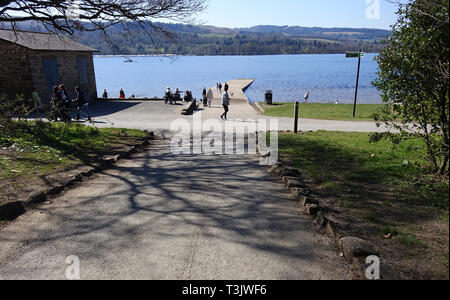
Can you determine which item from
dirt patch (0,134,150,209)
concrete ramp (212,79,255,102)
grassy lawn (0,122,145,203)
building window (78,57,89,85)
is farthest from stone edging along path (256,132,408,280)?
concrete ramp (212,79,255,102)

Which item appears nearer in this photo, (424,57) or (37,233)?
(37,233)

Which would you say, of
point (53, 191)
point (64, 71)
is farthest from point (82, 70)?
point (53, 191)

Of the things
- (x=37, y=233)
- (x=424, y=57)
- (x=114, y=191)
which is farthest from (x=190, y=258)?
(x=424, y=57)

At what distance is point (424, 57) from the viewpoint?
4.68 m

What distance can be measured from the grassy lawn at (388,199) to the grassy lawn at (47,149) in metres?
5.32

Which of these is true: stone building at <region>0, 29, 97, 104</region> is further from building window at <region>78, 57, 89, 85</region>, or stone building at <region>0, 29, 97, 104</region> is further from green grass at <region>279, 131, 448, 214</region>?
green grass at <region>279, 131, 448, 214</region>

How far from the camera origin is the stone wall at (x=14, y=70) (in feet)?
59.0

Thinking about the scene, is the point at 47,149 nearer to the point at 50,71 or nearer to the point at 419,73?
the point at 419,73

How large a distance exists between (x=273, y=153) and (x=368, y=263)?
5305 millimetres

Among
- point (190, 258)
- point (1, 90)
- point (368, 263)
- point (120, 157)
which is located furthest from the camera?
point (1, 90)

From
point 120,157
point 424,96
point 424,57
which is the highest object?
point 424,57

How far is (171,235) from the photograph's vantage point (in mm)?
4078

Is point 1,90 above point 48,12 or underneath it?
underneath
